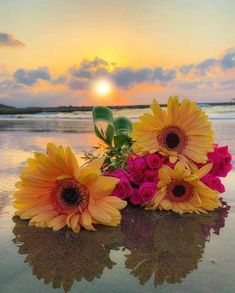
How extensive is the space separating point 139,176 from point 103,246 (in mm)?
620

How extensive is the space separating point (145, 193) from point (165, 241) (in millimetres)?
450

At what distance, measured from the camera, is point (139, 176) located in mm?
2355

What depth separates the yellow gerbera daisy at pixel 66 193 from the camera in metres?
Result: 1.96

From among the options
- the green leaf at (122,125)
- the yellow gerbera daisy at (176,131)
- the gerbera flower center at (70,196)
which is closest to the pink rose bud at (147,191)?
the yellow gerbera daisy at (176,131)

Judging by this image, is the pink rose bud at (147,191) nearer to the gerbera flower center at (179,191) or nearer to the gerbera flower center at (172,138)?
the gerbera flower center at (179,191)

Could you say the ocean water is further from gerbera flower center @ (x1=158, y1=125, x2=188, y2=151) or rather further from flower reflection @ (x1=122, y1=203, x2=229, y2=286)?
gerbera flower center @ (x1=158, y1=125, x2=188, y2=151)

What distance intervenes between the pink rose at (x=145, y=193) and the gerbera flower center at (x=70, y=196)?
0.39m

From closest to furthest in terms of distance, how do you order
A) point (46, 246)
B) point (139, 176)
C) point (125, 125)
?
point (46, 246)
point (139, 176)
point (125, 125)

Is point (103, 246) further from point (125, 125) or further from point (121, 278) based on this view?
point (125, 125)

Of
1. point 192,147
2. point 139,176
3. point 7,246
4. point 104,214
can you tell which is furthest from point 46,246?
point 192,147

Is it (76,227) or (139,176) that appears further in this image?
(139,176)

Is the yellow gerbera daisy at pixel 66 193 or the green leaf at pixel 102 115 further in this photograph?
the green leaf at pixel 102 115

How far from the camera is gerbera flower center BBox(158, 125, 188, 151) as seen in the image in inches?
93.4

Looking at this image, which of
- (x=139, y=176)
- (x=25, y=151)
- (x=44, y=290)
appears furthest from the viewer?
(x=25, y=151)
